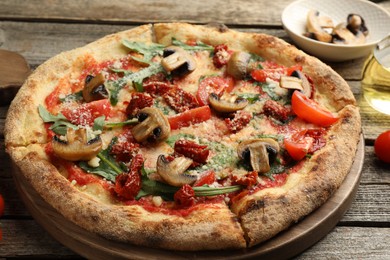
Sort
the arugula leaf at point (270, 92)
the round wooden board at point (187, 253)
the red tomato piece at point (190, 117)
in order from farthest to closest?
the arugula leaf at point (270, 92)
the red tomato piece at point (190, 117)
the round wooden board at point (187, 253)

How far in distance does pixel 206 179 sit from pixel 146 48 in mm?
1795

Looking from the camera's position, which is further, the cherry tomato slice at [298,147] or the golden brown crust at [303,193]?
the cherry tomato slice at [298,147]

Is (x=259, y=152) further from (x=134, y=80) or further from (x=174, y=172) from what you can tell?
(x=134, y=80)

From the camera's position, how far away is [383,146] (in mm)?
5094

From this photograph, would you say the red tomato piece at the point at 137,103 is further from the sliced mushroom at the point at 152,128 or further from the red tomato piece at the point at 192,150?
the red tomato piece at the point at 192,150

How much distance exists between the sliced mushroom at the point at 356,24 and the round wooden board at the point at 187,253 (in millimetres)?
2358

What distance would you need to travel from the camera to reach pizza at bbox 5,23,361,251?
13.2 feet

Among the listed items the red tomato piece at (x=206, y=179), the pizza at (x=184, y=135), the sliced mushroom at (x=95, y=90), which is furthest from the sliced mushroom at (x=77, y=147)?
the red tomato piece at (x=206, y=179)

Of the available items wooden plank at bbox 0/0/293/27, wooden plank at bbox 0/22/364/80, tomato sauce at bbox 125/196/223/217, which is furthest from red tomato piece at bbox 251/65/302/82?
wooden plank at bbox 0/0/293/27

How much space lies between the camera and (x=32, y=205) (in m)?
4.32

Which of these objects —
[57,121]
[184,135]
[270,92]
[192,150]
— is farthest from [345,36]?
[57,121]

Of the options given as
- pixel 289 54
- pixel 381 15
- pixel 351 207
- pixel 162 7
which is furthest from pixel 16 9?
pixel 351 207

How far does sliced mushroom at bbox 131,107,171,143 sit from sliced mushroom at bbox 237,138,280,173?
56 centimetres

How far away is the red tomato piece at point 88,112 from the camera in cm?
489
